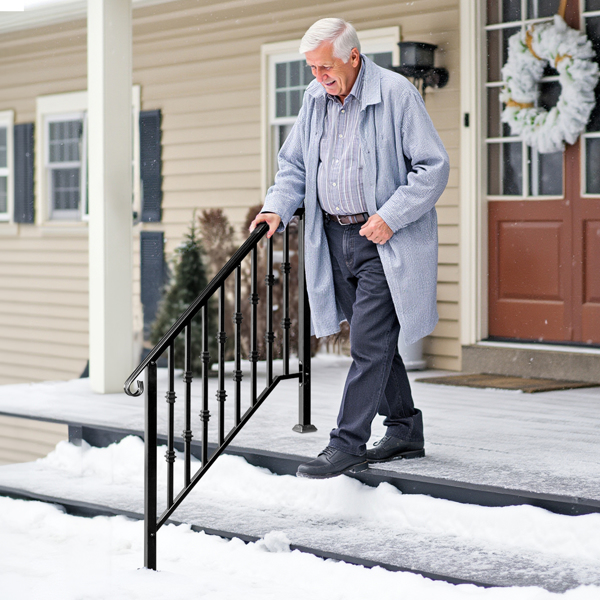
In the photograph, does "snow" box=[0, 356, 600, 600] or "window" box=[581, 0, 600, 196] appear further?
"window" box=[581, 0, 600, 196]

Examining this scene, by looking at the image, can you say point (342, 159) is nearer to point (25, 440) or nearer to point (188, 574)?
point (188, 574)

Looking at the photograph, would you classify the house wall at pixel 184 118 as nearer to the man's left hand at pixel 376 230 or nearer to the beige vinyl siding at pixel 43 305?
the beige vinyl siding at pixel 43 305

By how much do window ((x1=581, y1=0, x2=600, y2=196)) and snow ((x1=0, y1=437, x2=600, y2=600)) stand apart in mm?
2741

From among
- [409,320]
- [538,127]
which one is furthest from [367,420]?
[538,127]

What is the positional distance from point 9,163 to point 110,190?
4.76 meters

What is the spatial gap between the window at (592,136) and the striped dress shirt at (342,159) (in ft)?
8.33

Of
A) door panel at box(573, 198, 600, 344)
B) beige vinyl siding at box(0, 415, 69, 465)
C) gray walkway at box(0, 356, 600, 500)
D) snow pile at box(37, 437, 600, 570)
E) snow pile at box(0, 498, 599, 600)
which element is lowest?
beige vinyl siding at box(0, 415, 69, 465)

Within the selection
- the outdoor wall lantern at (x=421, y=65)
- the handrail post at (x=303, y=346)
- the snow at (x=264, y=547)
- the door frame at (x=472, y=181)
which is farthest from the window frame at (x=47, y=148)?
the snow at (x=264, y=547)

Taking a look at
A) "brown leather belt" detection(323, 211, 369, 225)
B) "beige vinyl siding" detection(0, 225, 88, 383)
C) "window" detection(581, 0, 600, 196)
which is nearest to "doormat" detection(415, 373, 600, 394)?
"window" detection(581, 0, 600, 196)

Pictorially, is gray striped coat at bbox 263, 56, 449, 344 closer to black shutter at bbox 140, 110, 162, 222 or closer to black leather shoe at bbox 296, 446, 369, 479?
black leather shoe at bbox 296, 446, 369, 479

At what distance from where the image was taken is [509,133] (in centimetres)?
576

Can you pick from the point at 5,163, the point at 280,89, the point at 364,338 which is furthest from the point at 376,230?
the point at 5,163

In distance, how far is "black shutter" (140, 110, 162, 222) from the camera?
27.1 feet

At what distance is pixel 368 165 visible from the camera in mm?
3209
